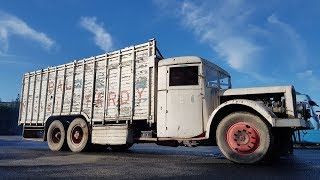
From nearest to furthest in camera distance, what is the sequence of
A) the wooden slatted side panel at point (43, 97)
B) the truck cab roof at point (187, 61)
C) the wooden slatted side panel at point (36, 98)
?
the truck cab roof at point (187, 61) → the wooden slatted side panel at point (43, 97) → the wooden slatted side panel at point (36, 98)

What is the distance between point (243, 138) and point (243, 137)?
0.02 meters

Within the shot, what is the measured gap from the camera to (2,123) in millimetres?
62906

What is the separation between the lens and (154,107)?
9.41 metres

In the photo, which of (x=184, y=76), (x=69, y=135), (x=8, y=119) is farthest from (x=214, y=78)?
(x=8, y=119)

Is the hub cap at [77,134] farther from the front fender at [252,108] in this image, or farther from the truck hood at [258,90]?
the truck hood at [258,90]

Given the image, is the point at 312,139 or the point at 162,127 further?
the point at 312,139

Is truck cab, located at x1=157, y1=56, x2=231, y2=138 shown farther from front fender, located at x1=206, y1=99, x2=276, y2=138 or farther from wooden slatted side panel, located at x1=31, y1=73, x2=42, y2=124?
wooden slatted side panel, located at x1=31, y1=73, x2=42, y2=124

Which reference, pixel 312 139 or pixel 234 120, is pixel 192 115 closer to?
pixel 234 120

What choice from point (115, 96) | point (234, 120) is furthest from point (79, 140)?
point (234, 120)

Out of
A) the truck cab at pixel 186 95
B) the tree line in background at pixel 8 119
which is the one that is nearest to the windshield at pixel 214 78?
the truck cab at pixel 186 95

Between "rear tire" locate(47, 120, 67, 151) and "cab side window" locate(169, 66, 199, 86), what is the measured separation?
4923mm

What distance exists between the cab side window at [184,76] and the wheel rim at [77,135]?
163 inches

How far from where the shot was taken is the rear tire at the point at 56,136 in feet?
39.0

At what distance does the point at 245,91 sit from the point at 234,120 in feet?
2.80
